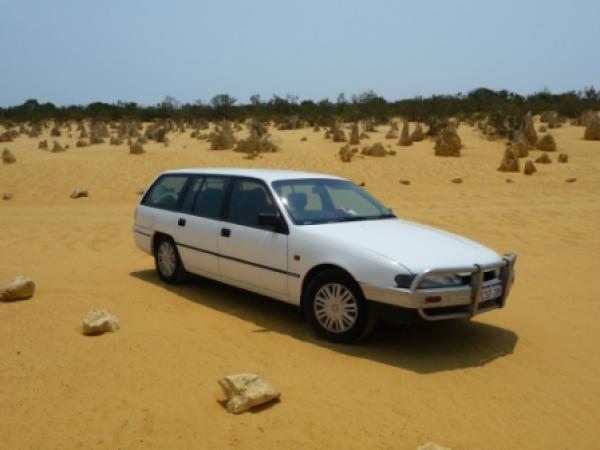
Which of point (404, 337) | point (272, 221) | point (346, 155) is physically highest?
point (272, 221)

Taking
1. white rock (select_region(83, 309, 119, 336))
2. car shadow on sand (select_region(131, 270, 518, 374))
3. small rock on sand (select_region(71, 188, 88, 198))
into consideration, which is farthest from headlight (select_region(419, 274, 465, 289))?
small rock on sand (select_region(71, 188, 88, 198))

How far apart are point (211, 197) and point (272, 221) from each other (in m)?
1.39

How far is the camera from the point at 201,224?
7.03m

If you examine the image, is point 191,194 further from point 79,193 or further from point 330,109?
point 330,109

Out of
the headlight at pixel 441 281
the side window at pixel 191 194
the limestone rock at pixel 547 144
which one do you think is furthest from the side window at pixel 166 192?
the limestone rock at pixel 547 144

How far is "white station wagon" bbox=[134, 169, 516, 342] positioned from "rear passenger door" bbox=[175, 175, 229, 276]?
0.01 m

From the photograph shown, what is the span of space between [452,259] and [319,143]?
22108 millimetres

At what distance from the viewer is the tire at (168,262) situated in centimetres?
754

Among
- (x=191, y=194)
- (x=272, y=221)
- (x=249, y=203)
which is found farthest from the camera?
(x=191, y=194)

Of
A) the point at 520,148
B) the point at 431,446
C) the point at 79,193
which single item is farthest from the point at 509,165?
the point at 431,446

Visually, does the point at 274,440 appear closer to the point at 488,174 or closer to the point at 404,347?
the point at 404,347

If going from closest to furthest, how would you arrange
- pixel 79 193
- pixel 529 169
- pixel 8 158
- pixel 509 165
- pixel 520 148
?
pixel 79 193 < pixel 529 169 < pixel 509 165 < pixel 8 158 < pixel 520 148

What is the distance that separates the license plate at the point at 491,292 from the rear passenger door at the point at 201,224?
9.56ft

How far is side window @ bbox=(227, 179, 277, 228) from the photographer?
644 centimetres
